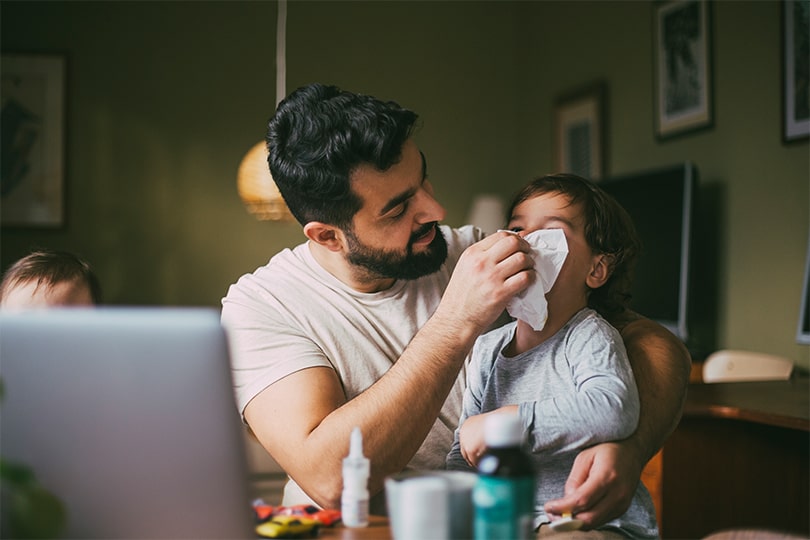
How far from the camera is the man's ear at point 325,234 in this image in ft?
5.68

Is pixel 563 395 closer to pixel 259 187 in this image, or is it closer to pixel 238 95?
pixel 259 187

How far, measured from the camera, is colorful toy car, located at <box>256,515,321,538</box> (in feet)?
3.25

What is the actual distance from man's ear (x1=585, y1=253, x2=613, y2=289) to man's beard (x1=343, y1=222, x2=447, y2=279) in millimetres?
300

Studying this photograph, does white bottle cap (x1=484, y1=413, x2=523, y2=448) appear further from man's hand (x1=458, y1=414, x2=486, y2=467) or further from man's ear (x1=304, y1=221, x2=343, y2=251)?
man's ear (x1=304, y1=221, x2=343, y2=251)

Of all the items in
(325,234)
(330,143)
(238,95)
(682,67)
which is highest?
(238,95)

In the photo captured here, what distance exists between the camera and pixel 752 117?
3443 mm

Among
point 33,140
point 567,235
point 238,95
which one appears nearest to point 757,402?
point 567,235

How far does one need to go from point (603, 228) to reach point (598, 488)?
0.54 metres

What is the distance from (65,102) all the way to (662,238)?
346 cm

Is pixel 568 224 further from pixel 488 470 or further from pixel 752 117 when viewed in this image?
pixel 752 117

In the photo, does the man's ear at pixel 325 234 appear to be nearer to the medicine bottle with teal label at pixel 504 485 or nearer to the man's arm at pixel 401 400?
the man's arm at pixel 401 400

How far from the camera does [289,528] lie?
39.0 inches

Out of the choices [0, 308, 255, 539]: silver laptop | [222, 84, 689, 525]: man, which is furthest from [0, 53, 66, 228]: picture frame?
[0, 308, 255, 539]: silver laptop

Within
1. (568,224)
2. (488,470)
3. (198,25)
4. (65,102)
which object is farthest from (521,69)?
(488,470)
